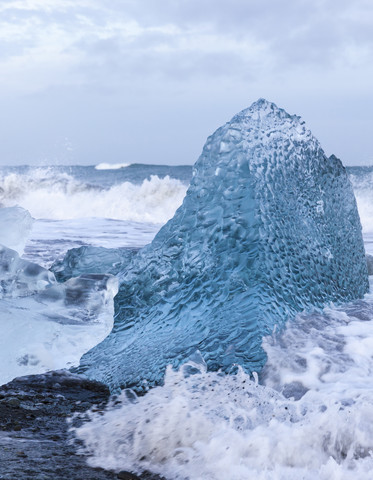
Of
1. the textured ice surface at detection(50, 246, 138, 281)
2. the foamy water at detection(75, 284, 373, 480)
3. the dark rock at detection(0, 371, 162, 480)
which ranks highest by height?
the textured ice surface at detection(50, 246, 138, 281)

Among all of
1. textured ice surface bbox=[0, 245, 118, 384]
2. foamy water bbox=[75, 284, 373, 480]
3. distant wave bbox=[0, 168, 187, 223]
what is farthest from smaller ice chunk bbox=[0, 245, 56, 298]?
distant wave bbox=[0, 168, 187, 223]

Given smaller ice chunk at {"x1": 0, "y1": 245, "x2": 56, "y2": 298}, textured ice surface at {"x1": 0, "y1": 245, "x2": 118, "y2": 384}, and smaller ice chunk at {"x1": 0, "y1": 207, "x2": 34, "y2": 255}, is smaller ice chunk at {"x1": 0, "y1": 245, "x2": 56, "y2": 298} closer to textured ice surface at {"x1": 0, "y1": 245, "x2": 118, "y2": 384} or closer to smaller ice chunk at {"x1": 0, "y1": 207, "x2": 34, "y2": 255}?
textured ice surface at {"x1": 0, "y1": 245, "x2": 118, "y2": 384}

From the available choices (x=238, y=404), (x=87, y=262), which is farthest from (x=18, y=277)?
(x=238, y=404)

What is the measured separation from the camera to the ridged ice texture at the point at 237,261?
278cm

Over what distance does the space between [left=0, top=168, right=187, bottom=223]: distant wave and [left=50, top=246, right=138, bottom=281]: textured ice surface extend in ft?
29.3

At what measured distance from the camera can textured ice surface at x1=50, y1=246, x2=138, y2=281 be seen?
14.8ft

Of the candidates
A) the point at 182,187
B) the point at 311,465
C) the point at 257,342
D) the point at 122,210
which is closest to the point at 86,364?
the point at 257,342

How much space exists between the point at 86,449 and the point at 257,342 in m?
0.90

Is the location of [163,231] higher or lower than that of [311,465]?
higher

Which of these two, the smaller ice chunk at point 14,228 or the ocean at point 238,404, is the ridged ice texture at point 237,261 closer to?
the ocean at point 238,404

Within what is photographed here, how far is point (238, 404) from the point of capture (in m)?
2.16

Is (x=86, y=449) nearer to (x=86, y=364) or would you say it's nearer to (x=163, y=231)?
(x=86, y=364)

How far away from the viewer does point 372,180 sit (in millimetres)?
16734

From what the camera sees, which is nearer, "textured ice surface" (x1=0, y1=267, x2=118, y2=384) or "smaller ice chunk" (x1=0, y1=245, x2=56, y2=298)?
"textured ice surface" (x1=0, y1=267, x2=118, y2=384)
